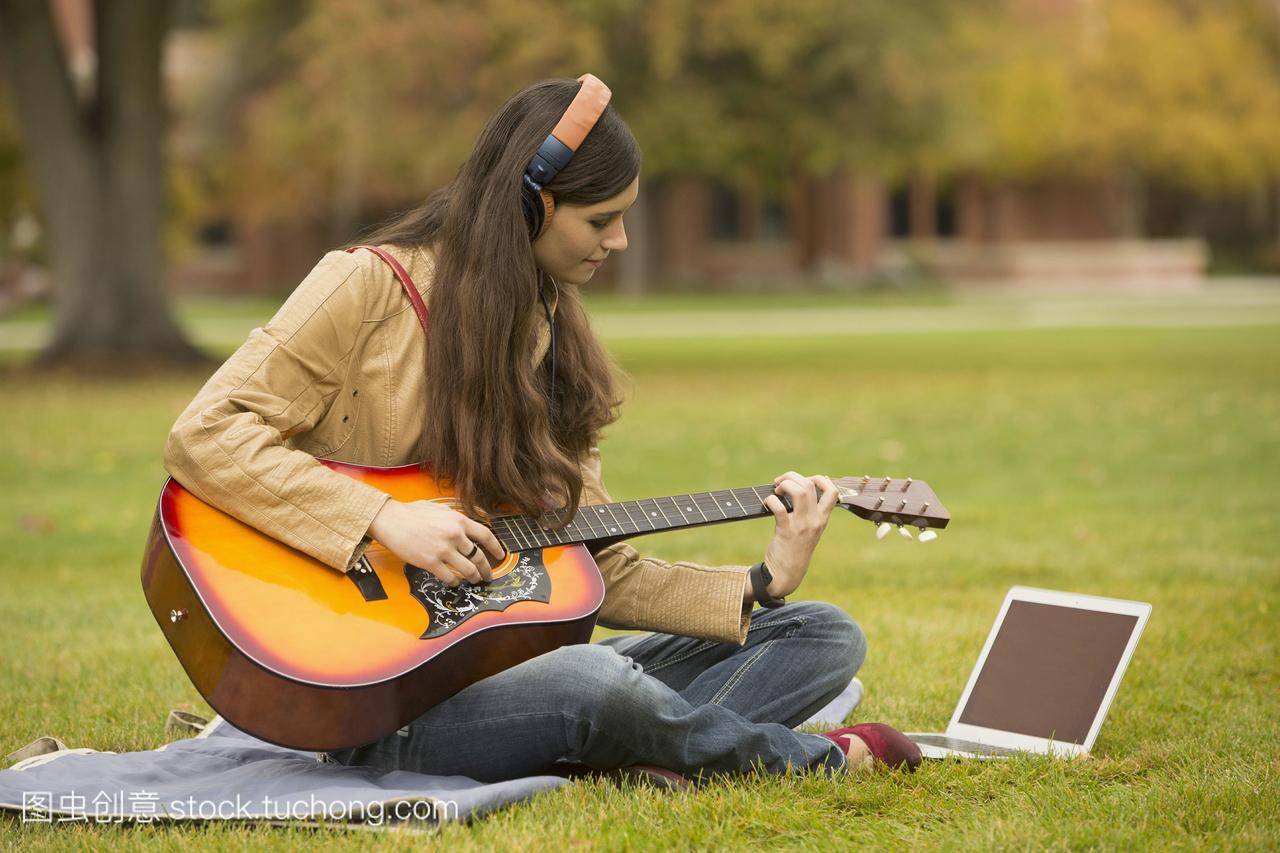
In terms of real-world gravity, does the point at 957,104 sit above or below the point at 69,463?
above

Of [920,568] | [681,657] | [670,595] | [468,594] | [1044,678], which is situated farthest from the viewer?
[920,568]

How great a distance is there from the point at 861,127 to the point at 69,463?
1032 centimetres

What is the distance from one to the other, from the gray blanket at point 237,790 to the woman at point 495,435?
95mm

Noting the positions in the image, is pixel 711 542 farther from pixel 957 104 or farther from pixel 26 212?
pixel 26 212

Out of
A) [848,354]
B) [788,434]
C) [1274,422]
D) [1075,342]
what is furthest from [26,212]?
[1274,422]

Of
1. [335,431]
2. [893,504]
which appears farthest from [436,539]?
[893,504]

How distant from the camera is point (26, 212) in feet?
103

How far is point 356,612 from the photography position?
342 cm

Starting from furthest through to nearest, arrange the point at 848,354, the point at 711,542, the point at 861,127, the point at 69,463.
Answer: the point at 848,354 → the point at 861,127 → the point at 69,463 → the point at 711,542

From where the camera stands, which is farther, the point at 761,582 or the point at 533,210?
the point at 761,582

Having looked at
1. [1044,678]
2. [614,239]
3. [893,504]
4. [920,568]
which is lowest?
[920,568]

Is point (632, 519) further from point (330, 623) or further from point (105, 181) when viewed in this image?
point (105, 181)

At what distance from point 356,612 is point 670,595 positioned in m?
0.86

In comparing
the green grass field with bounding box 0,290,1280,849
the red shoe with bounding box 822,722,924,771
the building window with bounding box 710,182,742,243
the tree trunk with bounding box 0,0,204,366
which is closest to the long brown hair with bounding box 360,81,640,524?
the green grass field with bounding box 0,290,1280,849
